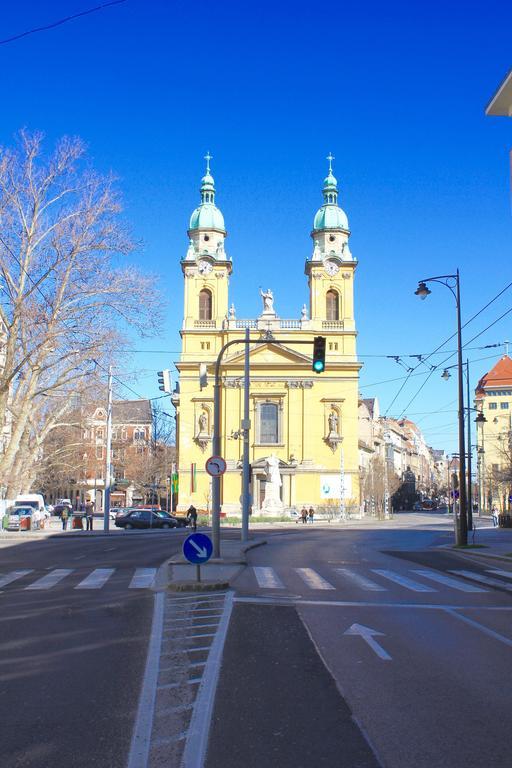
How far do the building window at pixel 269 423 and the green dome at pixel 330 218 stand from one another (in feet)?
60.0

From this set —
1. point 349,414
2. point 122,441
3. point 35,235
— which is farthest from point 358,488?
point 35,235

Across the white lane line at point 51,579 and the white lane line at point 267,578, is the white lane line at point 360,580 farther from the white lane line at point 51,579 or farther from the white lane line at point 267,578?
the white lane line at point 51,579

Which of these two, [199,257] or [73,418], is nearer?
[73,418]

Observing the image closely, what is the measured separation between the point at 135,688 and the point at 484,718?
318 centimetres

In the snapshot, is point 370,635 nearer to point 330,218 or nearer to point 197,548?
point 197,548

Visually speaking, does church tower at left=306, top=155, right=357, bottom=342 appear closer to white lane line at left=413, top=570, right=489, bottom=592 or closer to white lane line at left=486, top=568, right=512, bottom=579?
white lane line at left=486, top=568, right=512, bottom=579

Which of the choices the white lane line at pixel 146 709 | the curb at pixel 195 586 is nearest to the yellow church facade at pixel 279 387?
the curb at pixel 195 586

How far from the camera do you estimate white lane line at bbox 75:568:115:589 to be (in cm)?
1681

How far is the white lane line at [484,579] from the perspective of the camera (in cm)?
1784

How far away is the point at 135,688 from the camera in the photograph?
7.75 m

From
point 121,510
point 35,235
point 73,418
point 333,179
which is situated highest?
point 333,179

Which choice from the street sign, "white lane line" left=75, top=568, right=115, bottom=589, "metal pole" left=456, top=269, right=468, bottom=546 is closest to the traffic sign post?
"white lane line" left=75, top=568, right=115, bottom=589

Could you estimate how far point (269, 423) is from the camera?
78.8 m

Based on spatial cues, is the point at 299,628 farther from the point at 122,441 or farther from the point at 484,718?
the point at 122,441
